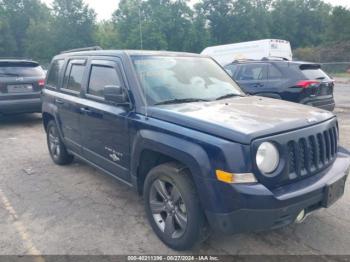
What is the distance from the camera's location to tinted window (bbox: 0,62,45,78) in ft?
28.6

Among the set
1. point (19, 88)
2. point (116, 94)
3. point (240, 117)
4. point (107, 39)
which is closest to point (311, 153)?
point (240, 117)

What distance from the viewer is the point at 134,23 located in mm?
55375

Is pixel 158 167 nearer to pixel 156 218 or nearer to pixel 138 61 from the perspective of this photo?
pixel 156 218

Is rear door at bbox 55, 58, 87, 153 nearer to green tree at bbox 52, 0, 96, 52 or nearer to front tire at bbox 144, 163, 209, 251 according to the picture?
front tire at bbox 144, 163, 209, 251

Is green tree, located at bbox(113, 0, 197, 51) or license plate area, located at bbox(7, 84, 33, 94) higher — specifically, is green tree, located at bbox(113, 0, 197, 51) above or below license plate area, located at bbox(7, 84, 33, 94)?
above

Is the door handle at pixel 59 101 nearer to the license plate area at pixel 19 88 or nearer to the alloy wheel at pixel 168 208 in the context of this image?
the alloy wheel at pixel 168 208

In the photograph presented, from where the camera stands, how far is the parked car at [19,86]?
28.2ft

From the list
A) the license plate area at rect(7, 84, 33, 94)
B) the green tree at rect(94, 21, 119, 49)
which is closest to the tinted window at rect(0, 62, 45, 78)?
the license plate area at rect(7, 84, 33, 94)

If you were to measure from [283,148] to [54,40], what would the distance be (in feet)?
188

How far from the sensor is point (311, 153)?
2943 millimetres

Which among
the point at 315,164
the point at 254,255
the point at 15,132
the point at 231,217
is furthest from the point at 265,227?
the point at 15,132

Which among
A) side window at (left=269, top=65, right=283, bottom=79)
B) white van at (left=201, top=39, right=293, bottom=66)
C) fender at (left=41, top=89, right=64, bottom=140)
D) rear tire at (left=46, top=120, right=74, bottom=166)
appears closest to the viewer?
fender at (left=41, top=89, right=64, bottom=140)

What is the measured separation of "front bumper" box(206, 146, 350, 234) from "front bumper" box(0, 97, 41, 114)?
7.41 metres

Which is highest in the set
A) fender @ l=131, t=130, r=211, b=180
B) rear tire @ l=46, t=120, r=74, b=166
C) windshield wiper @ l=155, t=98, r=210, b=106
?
windshield wiper @ l=155, t=98, r=210, b=106
